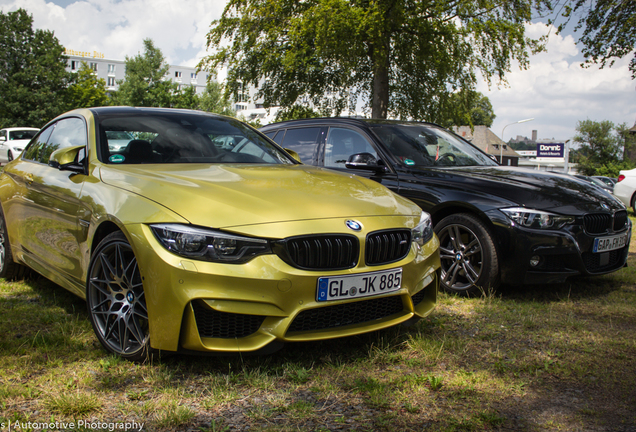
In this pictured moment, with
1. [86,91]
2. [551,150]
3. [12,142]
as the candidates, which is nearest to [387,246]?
[12,142]

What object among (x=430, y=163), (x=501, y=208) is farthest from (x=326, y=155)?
(x=501, y=208)

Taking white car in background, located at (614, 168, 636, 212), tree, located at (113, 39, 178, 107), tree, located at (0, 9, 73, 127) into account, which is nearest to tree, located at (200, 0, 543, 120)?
white car in background, located at (614, 168, 636, 212)

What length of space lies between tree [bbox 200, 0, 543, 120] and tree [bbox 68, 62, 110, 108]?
3164 centimetres

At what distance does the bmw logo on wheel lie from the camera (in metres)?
2.95

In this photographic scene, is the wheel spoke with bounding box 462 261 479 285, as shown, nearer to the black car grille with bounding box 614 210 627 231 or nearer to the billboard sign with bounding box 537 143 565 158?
the black car grille with bounding box 614 210 627 231

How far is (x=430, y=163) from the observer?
218 inches

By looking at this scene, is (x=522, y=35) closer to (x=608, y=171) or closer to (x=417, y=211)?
(x=417, y=211)

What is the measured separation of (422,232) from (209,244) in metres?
1.41

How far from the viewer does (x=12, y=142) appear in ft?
77.3

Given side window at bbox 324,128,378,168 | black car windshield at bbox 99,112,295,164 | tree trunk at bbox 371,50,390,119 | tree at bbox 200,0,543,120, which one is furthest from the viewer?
tree trunk at bbox 371,50,390,119

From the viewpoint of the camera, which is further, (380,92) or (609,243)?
(380,92)

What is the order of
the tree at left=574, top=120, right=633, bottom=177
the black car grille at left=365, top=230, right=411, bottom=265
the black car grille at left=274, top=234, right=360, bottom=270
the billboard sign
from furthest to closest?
1. the tree at left=574, top=120, right=633, bottom=177
2. the billboard sign
3. the black car grille at left=365, top=230, right=411, bottom=265
4. the black car grille at left=274, top=234, right=360, bottom=270

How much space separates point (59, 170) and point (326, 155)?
2.97 m

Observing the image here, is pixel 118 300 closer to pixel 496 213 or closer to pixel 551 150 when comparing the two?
pixel 496 213
